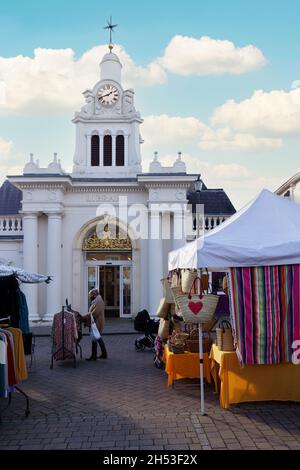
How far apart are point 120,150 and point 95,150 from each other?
44.8 inches

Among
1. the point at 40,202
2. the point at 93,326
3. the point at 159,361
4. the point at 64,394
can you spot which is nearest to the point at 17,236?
the point at 40,202

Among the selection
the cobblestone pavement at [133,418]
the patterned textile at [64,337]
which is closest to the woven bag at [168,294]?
the cobblestone pavement at [133,418]

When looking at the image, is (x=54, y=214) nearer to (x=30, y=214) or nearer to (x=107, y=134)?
(x=30, y=214)

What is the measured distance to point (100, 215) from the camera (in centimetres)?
1978

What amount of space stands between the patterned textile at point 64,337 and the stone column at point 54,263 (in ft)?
27.3

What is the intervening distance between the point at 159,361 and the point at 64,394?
2870mm

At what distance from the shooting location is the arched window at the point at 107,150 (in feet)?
68.0

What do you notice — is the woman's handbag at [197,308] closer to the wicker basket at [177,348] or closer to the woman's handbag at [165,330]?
the wicker basket at [177,348]

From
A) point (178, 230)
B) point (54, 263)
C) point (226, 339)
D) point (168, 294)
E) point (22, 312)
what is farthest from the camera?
point (178, 230)

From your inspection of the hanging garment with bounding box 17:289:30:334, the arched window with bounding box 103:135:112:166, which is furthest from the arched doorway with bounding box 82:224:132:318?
the hanging garment with bounding box 17:289:30:334

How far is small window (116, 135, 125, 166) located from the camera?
20.7 m

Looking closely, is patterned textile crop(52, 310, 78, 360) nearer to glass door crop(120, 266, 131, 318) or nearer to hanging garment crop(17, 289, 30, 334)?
hanging garment crop(17, 289, 30, 334)

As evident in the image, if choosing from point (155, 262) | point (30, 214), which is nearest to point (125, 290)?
point (155, 262)

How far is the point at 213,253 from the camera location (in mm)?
6770
